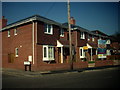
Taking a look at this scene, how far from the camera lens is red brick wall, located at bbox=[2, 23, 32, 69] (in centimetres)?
2074

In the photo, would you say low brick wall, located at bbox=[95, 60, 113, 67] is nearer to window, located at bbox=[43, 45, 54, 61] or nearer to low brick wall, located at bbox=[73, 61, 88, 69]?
low brick wall, located at bbox=[73, 61, 88, 69]

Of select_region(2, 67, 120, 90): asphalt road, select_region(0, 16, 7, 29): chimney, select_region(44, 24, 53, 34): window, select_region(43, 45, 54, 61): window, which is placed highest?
select_region(0, 16, 7, 29): chimney

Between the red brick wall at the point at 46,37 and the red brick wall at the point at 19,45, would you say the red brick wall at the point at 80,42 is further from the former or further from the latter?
the red brick wall at the point at 19,45

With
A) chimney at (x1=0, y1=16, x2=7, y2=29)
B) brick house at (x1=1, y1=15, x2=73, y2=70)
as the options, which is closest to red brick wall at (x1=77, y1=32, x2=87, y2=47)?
brick house at (x1=1, y1=15, x2=73, y2=70)

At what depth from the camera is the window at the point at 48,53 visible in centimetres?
2098

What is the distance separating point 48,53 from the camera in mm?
21500

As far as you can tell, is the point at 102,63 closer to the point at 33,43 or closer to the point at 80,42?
the point at 80,42

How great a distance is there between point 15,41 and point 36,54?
5.51m

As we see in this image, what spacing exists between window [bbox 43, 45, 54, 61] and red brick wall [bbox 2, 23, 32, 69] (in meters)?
2.01

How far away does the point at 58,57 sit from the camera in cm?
2355

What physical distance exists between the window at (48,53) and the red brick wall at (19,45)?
2007 mm

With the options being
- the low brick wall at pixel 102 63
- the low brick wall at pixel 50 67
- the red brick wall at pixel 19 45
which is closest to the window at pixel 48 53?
the low brick wall at pixel 50 67

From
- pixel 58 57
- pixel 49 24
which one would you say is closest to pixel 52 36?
pixel 49 24

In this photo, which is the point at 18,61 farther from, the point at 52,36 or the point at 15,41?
the point at 52,36
